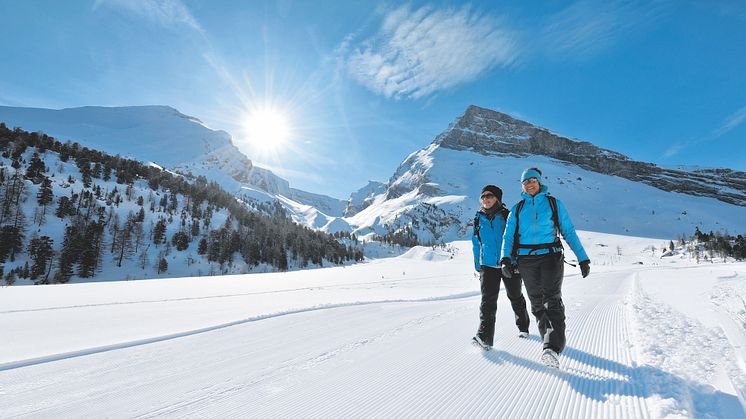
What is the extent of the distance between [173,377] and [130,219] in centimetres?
8214

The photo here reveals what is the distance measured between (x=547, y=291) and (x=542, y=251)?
46 cm

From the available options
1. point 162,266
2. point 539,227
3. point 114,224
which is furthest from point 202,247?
point 539,227

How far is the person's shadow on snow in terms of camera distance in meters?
2.30

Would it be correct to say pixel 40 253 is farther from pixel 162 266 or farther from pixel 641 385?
pixel 641 385

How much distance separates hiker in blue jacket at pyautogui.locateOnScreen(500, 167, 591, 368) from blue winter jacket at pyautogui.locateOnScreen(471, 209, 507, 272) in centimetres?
42

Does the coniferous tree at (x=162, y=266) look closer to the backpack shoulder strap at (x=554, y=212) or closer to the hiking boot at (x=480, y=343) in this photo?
the hiking boot at (x=480, y=343)

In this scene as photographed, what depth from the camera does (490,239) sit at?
4.53 m

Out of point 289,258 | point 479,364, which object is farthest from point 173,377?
point 289,258

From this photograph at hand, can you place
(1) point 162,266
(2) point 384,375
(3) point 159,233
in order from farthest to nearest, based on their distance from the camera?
(3) point 159,233, (1) point 162,266, (2) point 384,375

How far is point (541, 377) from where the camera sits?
10.0 ft

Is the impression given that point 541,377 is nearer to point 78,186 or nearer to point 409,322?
point 409,322

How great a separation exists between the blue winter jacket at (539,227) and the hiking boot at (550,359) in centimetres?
107

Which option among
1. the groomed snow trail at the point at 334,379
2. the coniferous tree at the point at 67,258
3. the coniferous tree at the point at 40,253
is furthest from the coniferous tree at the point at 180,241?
the groomed snow trail at the point at 334,379

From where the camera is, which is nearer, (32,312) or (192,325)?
(192,325)
